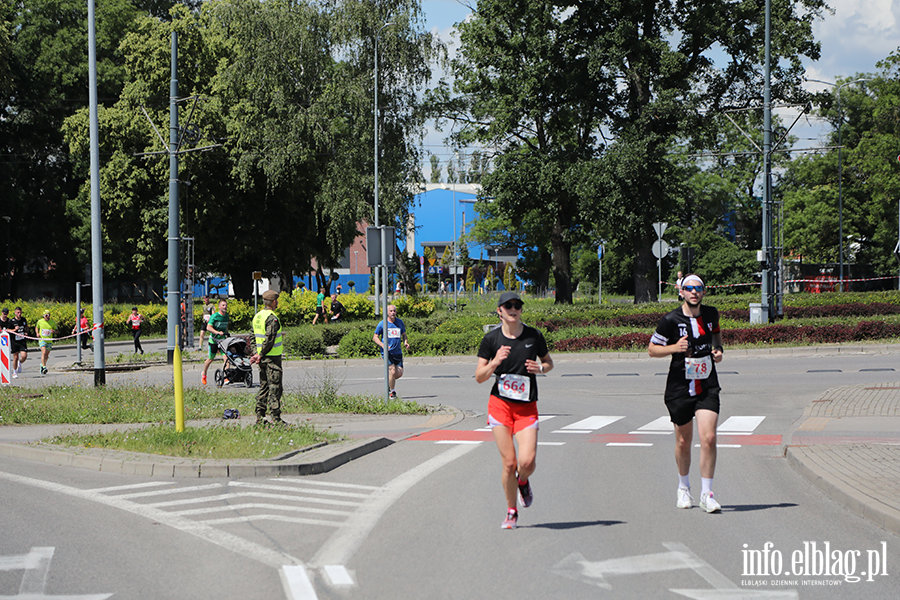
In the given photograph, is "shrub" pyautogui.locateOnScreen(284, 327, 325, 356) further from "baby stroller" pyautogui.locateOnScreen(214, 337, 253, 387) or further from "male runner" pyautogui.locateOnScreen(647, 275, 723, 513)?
"male runner" pyautogui.locateOnScreen(647, 275, 723, 513)

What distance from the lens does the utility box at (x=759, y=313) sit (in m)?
29.1

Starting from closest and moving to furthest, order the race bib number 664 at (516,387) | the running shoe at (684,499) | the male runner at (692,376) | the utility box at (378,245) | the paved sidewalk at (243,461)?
the race bib number 664 at (516,387), the male runner at (692,376), the running shoe at (684,499), the paved sidewalk at (243,461), the utility box at (378,245)

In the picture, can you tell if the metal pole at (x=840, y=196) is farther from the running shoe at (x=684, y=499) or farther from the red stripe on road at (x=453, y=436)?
the running shoe at (x=684, y=499)

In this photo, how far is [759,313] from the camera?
1161 inches

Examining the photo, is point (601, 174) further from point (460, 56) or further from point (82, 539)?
point (82, 539)

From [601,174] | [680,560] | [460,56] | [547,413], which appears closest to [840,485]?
[680,560]

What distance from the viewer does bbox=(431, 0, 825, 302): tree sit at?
35781 millimetres

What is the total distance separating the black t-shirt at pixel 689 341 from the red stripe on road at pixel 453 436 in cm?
499

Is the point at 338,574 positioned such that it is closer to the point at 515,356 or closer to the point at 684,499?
the point at 515,356

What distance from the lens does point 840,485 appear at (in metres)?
8.16

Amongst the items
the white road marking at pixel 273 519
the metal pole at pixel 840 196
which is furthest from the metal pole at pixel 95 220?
the metal pole at pixel 840 196

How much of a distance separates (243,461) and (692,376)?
4.86 meters

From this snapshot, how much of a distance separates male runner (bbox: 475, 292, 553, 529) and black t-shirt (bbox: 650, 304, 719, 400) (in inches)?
48.4

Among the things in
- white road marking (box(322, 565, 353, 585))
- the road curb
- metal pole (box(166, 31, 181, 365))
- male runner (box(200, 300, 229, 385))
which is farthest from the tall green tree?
white road marking (box(322, 565, 353, 585))
